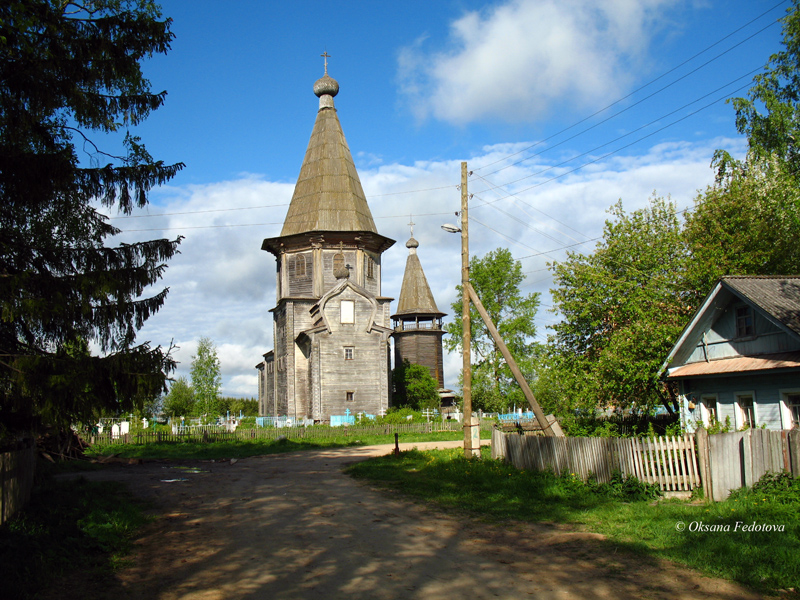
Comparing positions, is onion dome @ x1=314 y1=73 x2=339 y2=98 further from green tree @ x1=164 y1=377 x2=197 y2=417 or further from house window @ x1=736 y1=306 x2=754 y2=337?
house window @ x1=736 y1=306 x2=754 y2=337

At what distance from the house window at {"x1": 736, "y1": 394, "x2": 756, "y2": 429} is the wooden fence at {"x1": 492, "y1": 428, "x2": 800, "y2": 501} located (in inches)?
164

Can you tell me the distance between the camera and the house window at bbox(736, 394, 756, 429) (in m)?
15.2

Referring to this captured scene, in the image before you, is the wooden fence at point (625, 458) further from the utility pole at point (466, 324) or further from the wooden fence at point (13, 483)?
the wooden fence at point (13, 483)

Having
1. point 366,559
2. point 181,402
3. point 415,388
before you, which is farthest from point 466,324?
point 181,402

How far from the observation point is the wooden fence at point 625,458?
39.1ft

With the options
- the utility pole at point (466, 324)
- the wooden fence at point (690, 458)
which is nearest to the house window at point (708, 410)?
the wooden fence at point (690, 458)

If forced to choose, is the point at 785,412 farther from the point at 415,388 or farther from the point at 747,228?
the point at 415,388

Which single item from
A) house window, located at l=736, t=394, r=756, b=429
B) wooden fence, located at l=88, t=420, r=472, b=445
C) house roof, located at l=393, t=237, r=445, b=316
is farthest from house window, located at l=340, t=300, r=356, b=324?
house window, located at l=736, t=394, r=756, b=429

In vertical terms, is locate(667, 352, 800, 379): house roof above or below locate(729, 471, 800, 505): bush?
above

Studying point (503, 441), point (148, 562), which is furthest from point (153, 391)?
point (503, 441)

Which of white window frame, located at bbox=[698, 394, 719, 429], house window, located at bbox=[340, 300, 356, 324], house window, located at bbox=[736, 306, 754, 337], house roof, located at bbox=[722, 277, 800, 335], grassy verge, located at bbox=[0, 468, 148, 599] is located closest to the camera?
grassy verge, located at bbox=[0, 468, 148, 599]

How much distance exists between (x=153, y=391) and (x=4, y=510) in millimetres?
2442

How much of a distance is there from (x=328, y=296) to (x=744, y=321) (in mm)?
27671

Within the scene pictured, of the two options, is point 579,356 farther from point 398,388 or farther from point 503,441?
point 398,388
